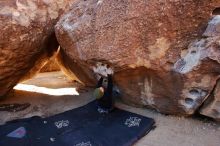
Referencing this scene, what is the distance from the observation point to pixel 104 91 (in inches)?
136

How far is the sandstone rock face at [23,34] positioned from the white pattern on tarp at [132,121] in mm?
1386

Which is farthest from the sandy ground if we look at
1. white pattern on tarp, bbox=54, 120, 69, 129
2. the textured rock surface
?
white pattern on tarp, bbox=54, 120, 69, 129

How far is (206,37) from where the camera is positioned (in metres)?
2.91

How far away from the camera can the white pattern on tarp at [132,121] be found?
317 cm

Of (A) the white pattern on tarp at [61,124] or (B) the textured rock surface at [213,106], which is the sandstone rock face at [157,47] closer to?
(B) the textured rock surface at [213,106]

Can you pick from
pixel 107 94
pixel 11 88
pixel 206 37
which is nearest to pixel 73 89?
pixel 11 88

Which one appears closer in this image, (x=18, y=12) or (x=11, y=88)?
(x=18, y=12)

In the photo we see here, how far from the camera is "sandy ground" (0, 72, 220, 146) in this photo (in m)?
2.92

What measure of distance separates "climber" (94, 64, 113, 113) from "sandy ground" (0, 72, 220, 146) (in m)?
0.16

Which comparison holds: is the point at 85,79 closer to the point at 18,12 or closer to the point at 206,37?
the point at 18,12

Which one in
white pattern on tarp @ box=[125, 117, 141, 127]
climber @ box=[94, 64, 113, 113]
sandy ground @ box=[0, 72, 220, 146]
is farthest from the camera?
climber @ box=[94, 64, 113, 113]

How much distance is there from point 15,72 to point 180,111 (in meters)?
1.95

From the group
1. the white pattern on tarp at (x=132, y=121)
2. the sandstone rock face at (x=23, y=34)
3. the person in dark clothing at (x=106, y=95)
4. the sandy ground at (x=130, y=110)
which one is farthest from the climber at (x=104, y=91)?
the sandstone rock face at (x=23, y=34)

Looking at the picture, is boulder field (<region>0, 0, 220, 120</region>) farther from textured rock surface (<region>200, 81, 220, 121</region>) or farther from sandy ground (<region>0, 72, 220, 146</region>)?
sandy ground (<region>0, 72, 220, 146</region>)
